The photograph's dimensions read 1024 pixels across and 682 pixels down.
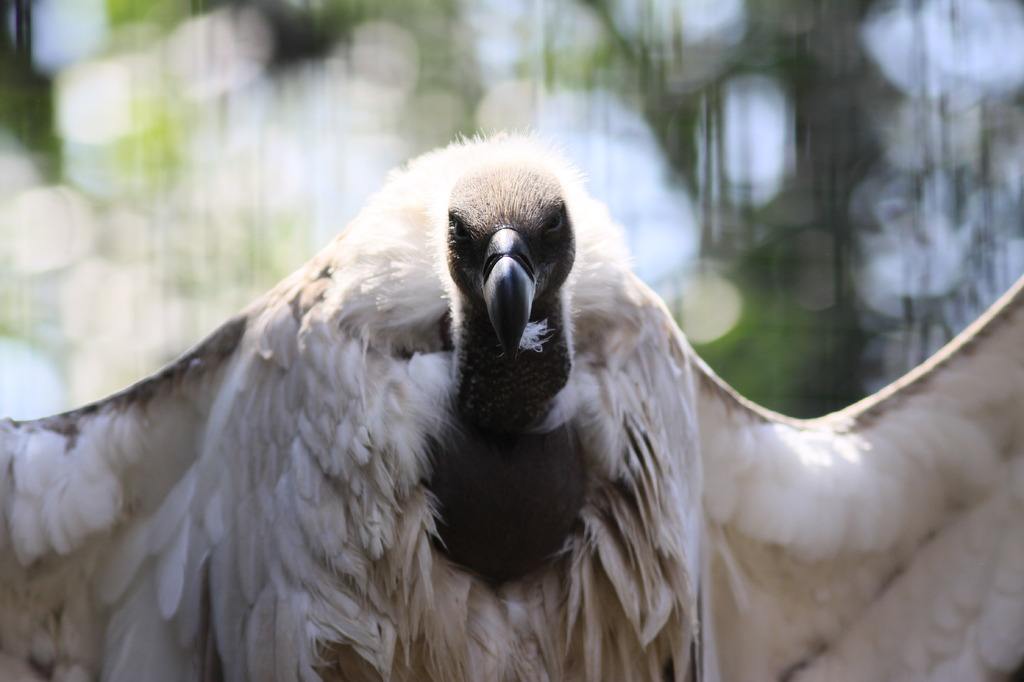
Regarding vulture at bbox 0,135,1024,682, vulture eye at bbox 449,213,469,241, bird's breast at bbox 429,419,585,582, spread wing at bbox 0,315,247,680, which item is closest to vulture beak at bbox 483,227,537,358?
vulture at bbox 0,135,1024,682

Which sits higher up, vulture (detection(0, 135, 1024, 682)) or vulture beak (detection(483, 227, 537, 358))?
vulture beak (detection(483, 227, 537, 358))

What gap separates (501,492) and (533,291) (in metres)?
0.43

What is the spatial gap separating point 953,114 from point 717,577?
118 inches

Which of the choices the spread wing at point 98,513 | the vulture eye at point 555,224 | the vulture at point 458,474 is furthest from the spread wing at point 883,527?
the spread wing at point 98,513

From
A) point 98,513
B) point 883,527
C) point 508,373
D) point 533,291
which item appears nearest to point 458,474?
point 508,373

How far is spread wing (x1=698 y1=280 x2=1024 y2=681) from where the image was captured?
2770mm

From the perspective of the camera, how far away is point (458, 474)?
207cm

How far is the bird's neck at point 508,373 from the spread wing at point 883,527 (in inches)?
30.7

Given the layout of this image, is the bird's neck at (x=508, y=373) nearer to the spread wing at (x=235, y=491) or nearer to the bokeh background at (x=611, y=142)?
the spread wing at (x=235, y=491)

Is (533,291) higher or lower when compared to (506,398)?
higher

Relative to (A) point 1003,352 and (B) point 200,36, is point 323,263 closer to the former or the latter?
(A) point 1003,352

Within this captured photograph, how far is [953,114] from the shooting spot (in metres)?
4.84

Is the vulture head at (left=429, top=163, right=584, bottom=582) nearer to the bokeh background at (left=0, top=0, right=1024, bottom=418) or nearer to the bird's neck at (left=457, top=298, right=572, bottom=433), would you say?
the bird's neck at (left=457, top=298, right=572, bottom=433)

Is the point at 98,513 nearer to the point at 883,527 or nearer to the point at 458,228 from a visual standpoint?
the point at 458,228
